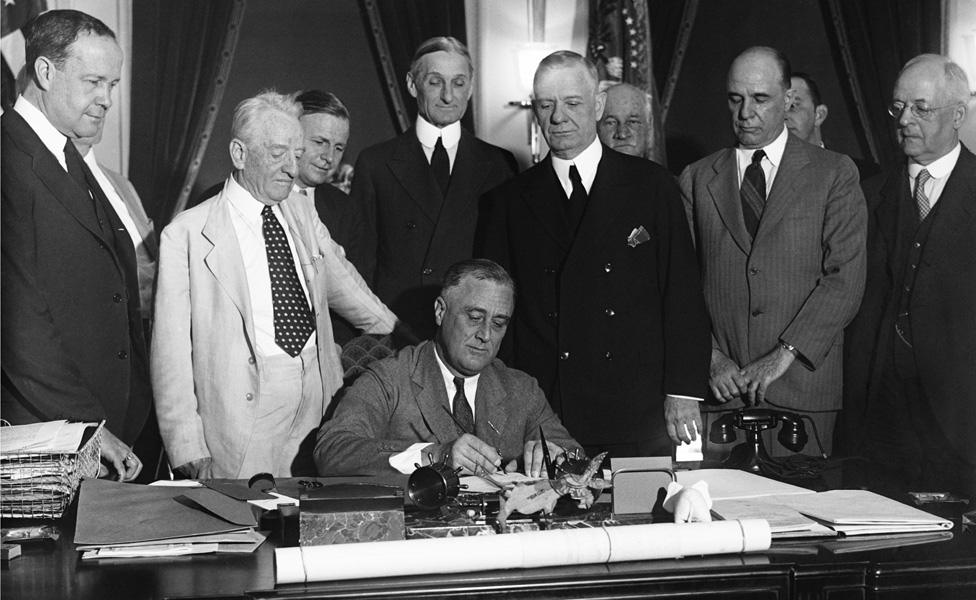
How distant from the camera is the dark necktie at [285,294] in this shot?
141 inches

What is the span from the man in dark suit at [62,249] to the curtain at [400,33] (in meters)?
2.63

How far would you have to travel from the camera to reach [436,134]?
4.43m

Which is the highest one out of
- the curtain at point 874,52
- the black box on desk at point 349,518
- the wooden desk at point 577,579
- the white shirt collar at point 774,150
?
the curtain at point 874,52

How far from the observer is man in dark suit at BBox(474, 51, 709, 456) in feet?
12.3

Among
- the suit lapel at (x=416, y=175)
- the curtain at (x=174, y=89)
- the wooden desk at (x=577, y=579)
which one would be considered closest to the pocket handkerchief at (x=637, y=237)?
the suit lapel at (x=416, y=175)

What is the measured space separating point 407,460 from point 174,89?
3589mm

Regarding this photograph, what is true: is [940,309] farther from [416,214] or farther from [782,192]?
[416,214]

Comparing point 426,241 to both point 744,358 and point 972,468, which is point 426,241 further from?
point 972,468

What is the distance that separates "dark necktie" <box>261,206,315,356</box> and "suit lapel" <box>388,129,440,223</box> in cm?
84

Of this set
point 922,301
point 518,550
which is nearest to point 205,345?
point 518,550

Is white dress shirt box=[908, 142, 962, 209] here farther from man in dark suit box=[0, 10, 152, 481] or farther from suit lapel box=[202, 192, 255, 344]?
man in dark suit box=[0, 10, 152, 481]

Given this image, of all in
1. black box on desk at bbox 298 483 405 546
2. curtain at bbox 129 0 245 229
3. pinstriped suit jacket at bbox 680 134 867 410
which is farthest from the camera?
curtain at bbox 129 0 245 229

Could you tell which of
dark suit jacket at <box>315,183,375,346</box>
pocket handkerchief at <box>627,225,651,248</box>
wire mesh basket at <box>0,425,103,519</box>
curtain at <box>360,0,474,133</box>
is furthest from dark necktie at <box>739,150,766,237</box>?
curtain at <box>360,0,474,133</box>

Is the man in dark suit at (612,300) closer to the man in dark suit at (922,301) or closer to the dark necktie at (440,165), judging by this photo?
the dark necktie at (440,165)
